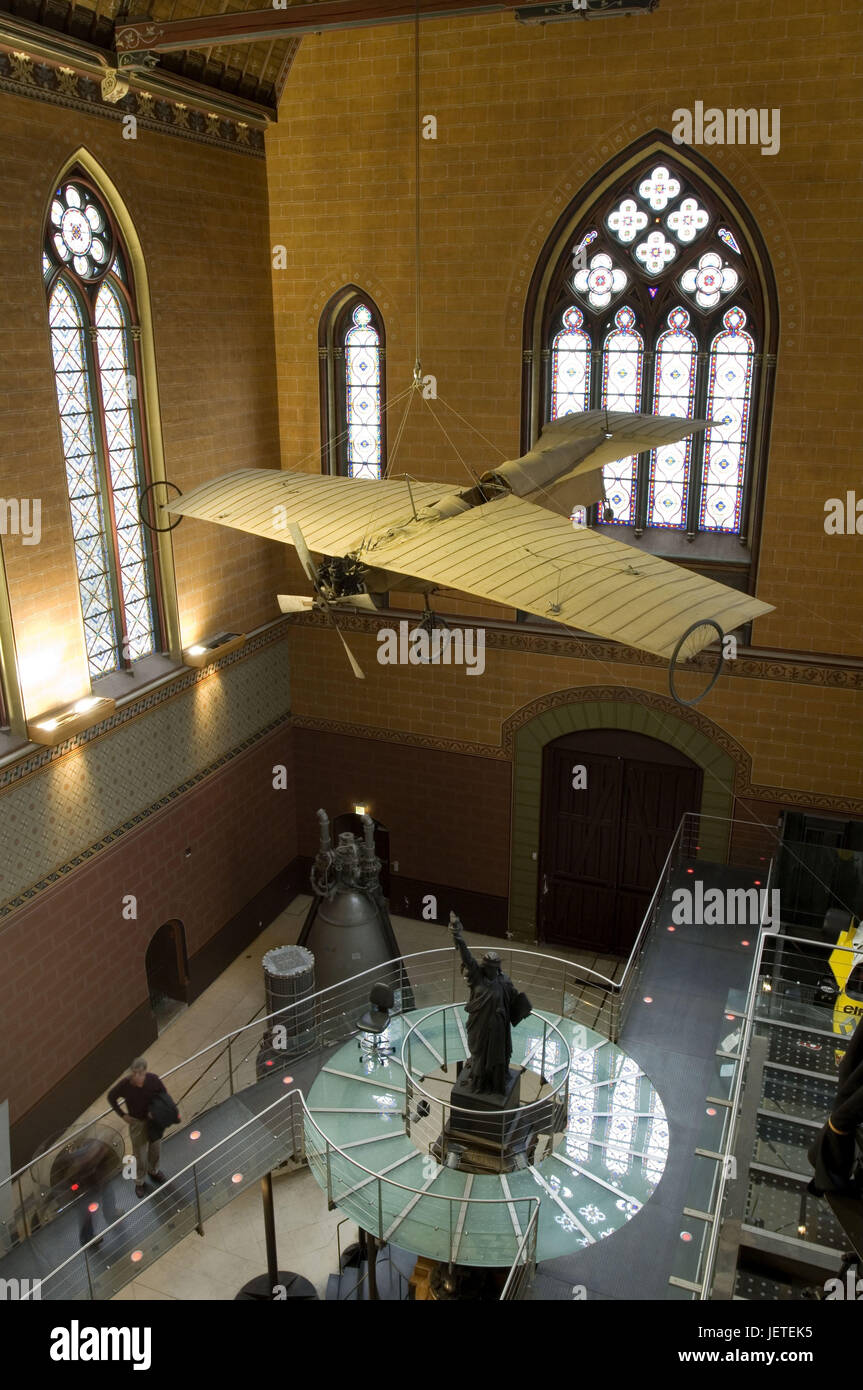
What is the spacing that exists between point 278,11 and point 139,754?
8.43m

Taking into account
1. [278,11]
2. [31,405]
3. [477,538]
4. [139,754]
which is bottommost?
[139,754]

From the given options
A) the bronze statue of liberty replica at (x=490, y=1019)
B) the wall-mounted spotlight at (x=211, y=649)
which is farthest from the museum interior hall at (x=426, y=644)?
the wall-mounted spotlight at (x=211, y=649)

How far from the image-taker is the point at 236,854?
16484 millimetres

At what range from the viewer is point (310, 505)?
1127 centimetres

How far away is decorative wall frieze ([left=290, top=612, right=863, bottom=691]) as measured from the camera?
14.2 m

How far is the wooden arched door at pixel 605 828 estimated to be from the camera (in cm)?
1579

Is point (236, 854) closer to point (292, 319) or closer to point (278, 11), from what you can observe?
point (292, 319)

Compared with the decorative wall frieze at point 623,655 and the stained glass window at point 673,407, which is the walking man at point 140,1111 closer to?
the decorative wall frieze at point 623,655

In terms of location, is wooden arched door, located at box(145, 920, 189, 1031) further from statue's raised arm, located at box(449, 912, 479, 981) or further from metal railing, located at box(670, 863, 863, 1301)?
metal railing, located at box(670, 863, 863, 1301)

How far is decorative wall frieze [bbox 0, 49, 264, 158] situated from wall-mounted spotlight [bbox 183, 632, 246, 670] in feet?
20.9

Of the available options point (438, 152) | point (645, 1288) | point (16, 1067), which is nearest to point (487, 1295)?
point (645, 1288)

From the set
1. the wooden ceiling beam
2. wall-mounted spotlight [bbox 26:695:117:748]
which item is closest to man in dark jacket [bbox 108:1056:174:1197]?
wall-mounted spotlight [bbox 26:695:117:748]

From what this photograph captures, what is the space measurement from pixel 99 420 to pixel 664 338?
7.34 metres

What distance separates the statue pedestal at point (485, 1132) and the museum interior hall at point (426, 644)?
5cm
